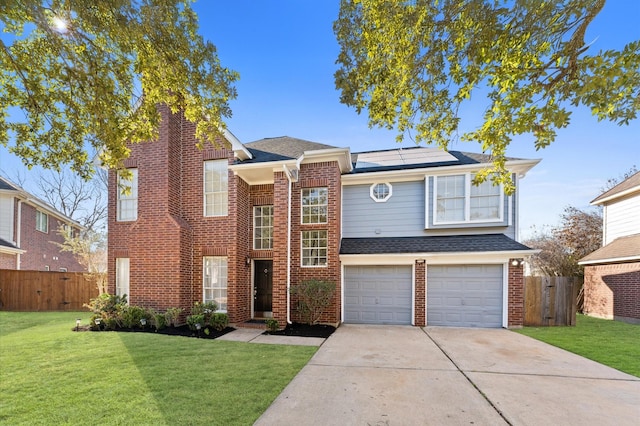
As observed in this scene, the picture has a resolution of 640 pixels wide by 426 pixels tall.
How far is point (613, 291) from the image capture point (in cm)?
1195

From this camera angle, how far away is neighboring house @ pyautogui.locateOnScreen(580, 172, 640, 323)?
11.2m

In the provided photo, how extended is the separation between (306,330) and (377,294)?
9.58ft

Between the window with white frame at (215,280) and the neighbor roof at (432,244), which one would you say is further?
the window with white frame at (215,280)

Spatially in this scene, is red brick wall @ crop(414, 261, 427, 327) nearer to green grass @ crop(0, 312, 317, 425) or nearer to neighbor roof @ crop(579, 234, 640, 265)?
green grass @ crop(0, 312, 317, 425)

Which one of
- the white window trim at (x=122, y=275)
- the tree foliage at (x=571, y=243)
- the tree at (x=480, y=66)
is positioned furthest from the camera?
the tree foliage at (x=571, y=243)

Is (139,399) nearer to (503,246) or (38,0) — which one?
(38,0)

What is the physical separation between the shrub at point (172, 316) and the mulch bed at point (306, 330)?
287 centimetres

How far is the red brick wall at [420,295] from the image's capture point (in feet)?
31.4

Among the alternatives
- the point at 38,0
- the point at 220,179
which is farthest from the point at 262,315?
the point at 38,0

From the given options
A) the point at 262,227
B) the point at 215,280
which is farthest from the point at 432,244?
the point at 215,280

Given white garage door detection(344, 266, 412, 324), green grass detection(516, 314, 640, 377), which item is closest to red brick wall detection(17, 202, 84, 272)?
white garage door detection(344, 266, 412, 324)

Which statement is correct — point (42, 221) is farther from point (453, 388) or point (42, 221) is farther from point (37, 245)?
point (453, 388)

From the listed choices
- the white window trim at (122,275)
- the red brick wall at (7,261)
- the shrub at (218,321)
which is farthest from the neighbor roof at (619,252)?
the red brick wall at (7,261)

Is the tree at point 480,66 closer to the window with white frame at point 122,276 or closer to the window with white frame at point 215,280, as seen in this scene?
the window with white frame at point 215,280
